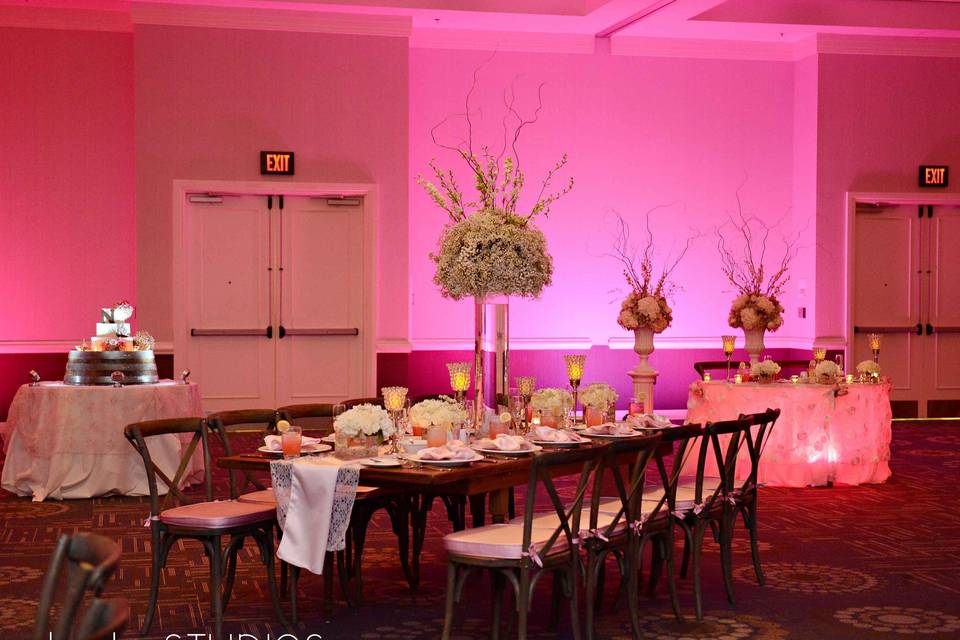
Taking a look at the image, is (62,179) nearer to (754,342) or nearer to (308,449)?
(754,342)

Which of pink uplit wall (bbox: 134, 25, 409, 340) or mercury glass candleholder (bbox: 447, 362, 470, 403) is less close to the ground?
pink uplit wall (bbox: 134, 25, 409, 340)

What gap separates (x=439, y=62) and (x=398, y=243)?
1991 mm

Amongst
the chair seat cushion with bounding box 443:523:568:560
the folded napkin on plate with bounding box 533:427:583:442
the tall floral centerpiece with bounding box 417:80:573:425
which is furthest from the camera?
the tall floral centerpiece with bounding box 417:80:573:425

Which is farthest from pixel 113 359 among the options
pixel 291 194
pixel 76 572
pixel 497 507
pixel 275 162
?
pixel 76 572

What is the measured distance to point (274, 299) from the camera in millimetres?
11344

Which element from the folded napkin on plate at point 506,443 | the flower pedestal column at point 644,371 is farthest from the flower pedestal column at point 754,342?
the folded napkin on plate at point 506,443

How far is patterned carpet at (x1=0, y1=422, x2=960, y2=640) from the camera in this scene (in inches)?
185

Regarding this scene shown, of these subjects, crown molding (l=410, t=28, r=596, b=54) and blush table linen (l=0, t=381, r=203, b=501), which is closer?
blush table linen (l=0, t=381, r=203, b=501)

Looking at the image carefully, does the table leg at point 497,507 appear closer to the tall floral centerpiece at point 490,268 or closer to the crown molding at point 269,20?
the tall floral centerpiece at point 490,268

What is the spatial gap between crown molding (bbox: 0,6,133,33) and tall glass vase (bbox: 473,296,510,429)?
715 cm

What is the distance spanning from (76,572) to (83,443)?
615 centimetres

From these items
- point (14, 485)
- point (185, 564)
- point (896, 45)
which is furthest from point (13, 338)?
point (896, 45)

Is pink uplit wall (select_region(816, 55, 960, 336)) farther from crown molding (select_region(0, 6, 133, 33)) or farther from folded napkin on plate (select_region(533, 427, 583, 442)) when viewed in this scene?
folded napkin on plate (select_region(533, 427, 583, 442))

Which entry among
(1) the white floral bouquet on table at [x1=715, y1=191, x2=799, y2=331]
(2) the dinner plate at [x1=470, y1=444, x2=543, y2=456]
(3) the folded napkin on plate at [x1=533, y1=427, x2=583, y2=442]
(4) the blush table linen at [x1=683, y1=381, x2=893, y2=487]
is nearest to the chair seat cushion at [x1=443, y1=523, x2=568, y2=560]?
(2) the dinner plate at [x1=470, y1=444, x2=543, y2=456]
